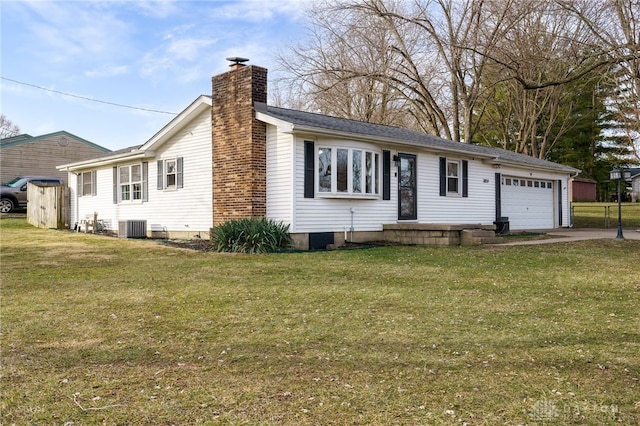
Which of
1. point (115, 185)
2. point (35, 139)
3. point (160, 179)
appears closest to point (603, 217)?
point (160, 179)

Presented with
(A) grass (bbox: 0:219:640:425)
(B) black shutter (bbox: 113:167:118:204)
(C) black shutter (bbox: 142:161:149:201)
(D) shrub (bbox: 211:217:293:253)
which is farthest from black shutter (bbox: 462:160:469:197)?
(B) black shutter (bbox: 113:167:118:204)

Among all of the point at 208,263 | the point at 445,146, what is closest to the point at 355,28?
the point at 445,146

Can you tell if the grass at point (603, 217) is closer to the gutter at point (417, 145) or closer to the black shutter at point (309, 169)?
the gutter at point (417, 145)

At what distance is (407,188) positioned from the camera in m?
15.3

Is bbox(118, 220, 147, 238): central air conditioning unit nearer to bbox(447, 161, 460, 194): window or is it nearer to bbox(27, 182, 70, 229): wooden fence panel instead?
bbox(27, 182, 70, 229): wooden fence panel

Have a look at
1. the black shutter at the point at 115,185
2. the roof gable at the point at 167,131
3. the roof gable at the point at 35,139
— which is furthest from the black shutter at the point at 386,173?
the roof gable at the point at 35,139

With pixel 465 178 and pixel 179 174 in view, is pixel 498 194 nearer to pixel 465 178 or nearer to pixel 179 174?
pixel 465 178

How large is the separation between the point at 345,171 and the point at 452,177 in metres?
5.17

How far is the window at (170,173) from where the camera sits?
1572cm

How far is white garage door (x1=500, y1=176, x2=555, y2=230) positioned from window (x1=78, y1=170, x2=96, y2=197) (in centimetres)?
1576

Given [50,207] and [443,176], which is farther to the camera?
[50,207]

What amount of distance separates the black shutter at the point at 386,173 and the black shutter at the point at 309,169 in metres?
2.49

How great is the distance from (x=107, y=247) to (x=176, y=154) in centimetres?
415

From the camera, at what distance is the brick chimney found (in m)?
12.9
